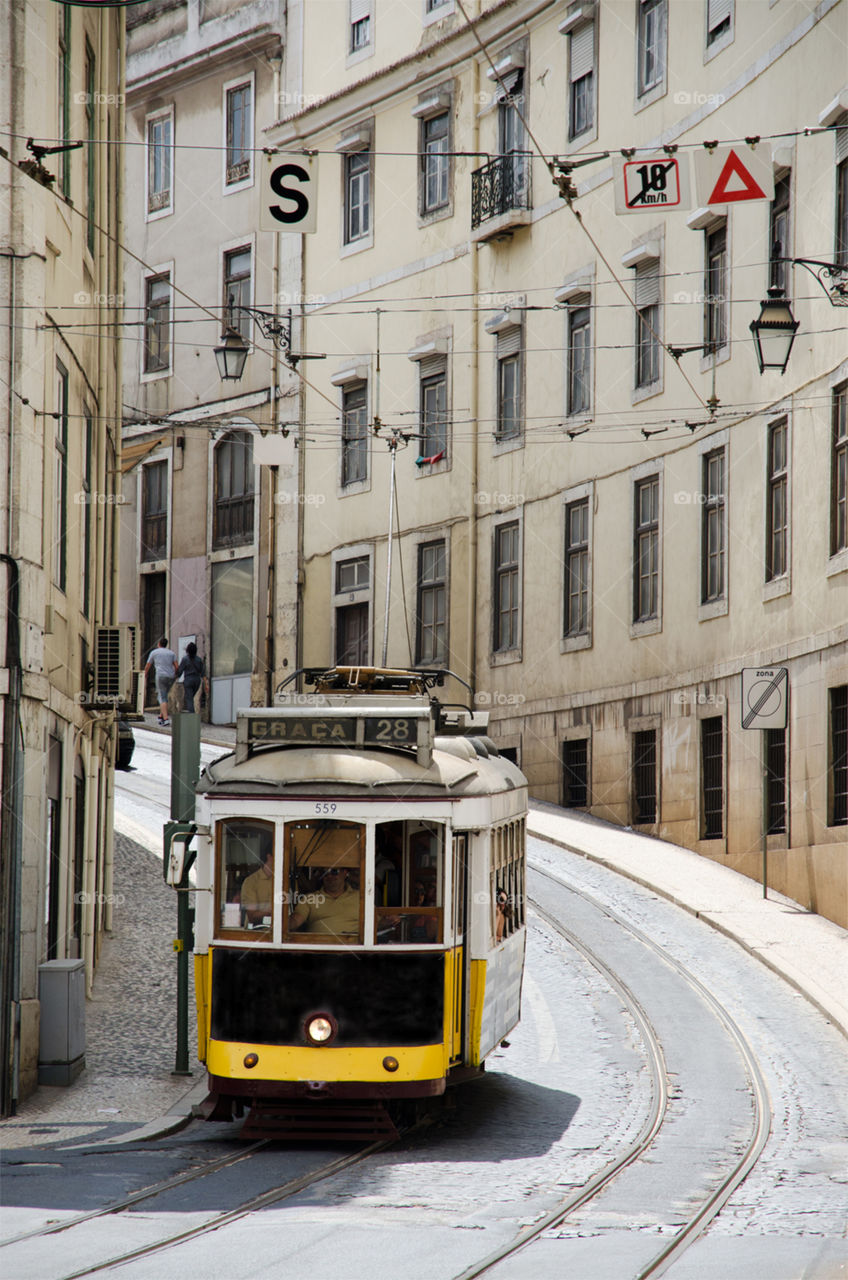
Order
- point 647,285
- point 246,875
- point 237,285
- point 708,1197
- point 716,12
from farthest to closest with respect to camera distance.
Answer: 1. point 237,285
2. point 647,285
3. point 716,12
4. point 246,875
5. point 708,1197

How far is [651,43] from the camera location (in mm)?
28922

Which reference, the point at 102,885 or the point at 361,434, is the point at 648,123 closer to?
the point at 361,434

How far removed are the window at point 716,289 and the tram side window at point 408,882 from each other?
15147 mm

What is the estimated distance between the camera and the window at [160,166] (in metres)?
40.2

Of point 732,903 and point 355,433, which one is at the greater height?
point 355,433

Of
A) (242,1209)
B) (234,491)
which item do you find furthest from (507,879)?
(234,491)

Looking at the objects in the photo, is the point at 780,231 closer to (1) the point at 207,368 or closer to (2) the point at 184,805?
(2) the point at 184,805

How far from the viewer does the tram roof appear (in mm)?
12547

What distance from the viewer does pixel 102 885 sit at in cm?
2172

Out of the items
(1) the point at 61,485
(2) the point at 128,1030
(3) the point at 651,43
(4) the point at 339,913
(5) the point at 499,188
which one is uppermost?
(3) the point at 651,43

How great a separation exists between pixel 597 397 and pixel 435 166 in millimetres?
6920

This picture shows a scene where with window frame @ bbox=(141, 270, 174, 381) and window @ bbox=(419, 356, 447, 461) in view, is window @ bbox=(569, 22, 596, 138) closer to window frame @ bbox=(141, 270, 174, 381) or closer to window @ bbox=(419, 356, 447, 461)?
window @ bbox=(419, 356, 447, 461)

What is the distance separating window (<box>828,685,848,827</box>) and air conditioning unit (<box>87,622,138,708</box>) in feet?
29.2

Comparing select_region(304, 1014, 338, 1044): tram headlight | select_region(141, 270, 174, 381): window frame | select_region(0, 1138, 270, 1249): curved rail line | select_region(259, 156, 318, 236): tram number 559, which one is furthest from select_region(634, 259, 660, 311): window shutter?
select_region(0, 1138, 270, 1249): curved rail line
